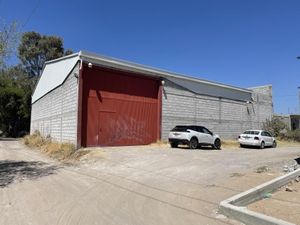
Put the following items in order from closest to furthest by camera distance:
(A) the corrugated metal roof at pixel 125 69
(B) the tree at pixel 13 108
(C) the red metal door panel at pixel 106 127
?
(C) the red metal door panel at pixel 106 127, (A) the corrugated metal roof at pixel 125 69, (B) the tree at pixel 13 108

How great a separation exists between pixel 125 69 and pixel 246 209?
1755cm

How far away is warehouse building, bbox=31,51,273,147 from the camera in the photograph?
21.6 meters

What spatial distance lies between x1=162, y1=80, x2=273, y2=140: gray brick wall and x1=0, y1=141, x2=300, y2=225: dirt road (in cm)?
1015

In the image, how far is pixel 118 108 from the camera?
2311 centimetres

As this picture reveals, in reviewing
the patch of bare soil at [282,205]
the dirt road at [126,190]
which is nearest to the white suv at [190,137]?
the dirt road at [126,190]

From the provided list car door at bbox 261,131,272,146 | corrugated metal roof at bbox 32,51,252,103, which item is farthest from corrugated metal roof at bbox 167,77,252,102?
car door at bbox 261,131,272,146

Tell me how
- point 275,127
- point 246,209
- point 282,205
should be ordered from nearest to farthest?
point 246,209 → point 282,205 → point 275,127

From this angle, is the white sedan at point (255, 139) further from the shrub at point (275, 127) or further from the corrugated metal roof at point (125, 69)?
the shrub at point (275, 127)

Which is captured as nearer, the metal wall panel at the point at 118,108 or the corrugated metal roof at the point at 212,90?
the metal wall panel at the point at 118,108

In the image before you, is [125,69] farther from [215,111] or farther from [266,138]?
[266,138]

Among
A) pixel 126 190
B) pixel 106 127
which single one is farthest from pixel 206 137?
pixel 126 190

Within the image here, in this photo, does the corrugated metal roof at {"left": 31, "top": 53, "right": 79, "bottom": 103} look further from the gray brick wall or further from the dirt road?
the dirt road

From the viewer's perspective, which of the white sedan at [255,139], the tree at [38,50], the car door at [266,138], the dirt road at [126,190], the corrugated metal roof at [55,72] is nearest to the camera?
the dirt road at [126,190]

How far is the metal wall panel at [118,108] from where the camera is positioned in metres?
21.6
